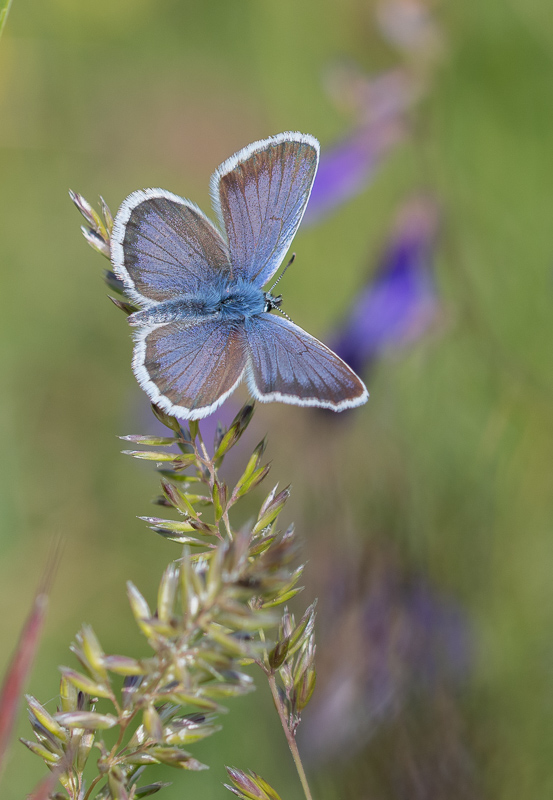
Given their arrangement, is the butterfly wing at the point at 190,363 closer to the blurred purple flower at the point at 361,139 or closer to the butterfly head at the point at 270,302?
the butterfly head at the point at 270,302

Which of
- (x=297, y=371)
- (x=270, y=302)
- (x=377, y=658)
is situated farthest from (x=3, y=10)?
(x=377, y=658)

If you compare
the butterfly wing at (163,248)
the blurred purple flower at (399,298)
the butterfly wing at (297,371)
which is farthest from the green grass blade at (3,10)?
the blurred purple flower at (399,298)

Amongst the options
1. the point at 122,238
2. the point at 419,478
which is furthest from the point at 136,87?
the point at 122,238

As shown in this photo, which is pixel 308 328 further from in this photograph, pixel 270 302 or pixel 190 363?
pixel 190 363

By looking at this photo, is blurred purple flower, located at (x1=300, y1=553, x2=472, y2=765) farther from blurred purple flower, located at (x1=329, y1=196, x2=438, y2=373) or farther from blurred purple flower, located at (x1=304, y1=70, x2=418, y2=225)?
blurred purple flower, located at (x1=304, y1=70, x2=418, y2=225)

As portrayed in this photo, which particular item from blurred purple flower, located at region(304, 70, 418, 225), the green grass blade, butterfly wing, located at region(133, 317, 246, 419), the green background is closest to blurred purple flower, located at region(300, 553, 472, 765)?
the green background
